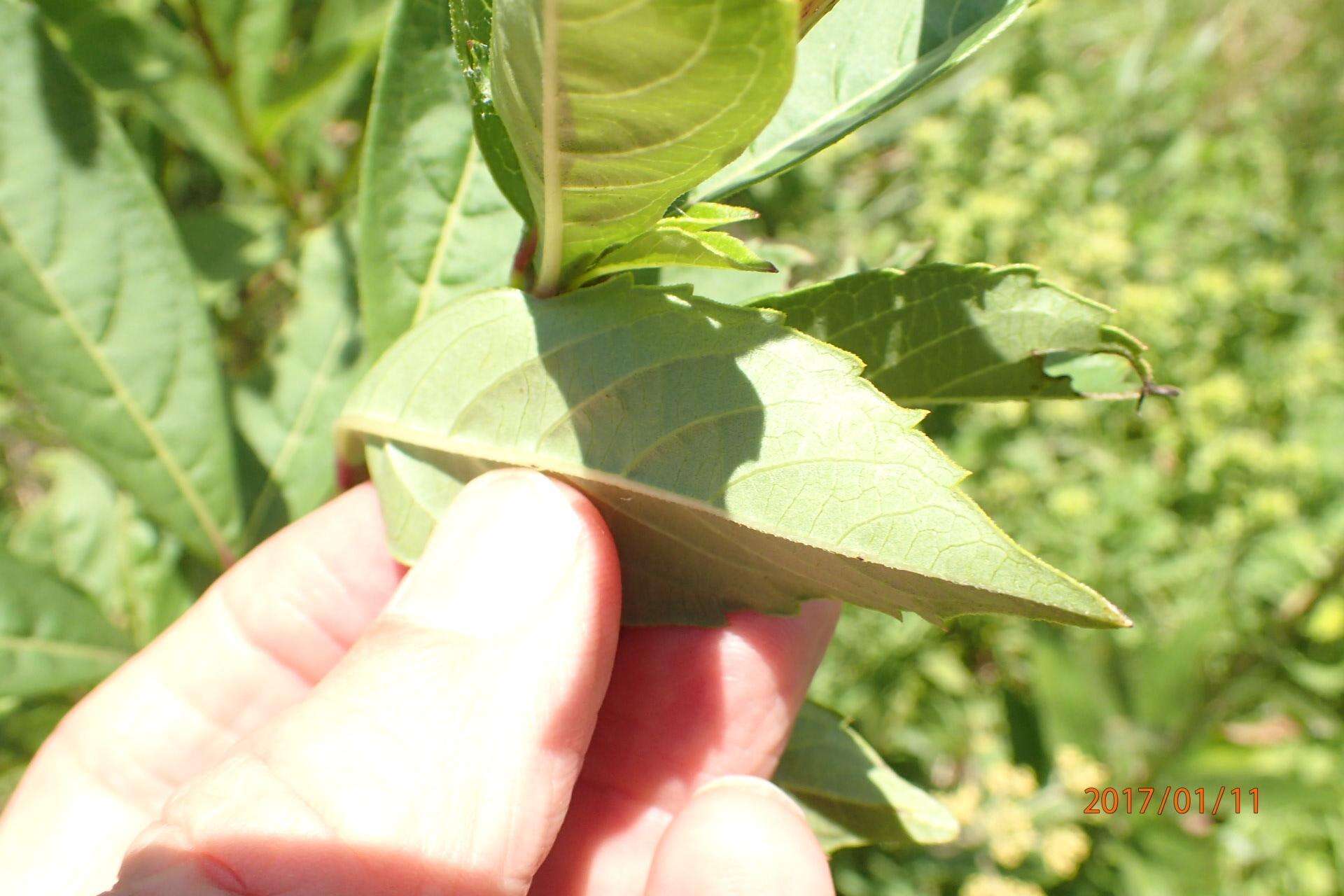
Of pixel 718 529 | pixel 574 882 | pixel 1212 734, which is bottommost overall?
pixel 1212 734

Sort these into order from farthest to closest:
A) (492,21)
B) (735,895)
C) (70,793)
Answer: (70,793), (735,895), (492,21)

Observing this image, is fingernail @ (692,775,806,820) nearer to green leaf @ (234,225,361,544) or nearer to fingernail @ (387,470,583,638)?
fingernail @ (387,470,583,638)

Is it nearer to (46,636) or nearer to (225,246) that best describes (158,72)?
(225,246)

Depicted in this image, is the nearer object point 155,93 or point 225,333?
point 155,93

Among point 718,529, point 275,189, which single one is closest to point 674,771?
point 718,529

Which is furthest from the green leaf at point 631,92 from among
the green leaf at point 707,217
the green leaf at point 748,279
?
the green leaf at point 748,279

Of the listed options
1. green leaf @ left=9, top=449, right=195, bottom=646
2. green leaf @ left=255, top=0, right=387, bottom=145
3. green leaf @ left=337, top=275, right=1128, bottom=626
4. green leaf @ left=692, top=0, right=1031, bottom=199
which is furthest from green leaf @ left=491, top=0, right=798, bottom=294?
green leaf @ left=9, top=449, right=195, bottom=646

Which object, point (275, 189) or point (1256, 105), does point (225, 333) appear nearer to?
point (275, 189)

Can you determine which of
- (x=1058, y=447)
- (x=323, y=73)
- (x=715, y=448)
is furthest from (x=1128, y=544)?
(x=323, y=73)
